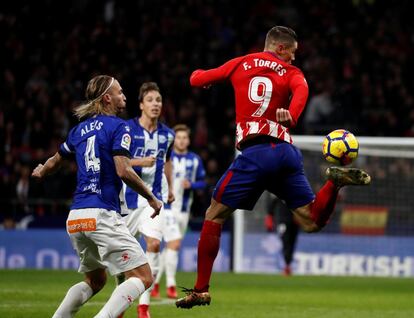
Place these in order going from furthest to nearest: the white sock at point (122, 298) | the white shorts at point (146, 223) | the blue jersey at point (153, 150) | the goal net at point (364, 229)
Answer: the goal net at point (364, 229), the blue jersey at point (153, 150), the white shorts at point (146, 223), the white sock at point (122, 298)

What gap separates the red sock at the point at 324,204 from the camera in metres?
9.05

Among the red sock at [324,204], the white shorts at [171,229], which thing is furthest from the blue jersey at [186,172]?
the red sock at [324,204]

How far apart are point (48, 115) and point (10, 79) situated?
1245mm

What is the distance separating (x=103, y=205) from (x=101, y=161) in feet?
1.18

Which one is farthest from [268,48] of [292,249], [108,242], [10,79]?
[10,79]

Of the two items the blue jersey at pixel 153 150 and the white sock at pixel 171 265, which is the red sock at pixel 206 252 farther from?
the white sock at pixel 171 265

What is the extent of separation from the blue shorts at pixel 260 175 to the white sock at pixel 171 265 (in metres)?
5.63

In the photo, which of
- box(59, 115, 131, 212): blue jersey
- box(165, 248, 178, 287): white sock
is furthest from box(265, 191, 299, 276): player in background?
box(59, 115, 131, 212): blue jersey

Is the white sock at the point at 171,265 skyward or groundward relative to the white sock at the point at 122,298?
groundward

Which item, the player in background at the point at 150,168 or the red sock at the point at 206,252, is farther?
the player in background at the point at 150,168

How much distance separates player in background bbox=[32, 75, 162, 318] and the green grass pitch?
8.20ft

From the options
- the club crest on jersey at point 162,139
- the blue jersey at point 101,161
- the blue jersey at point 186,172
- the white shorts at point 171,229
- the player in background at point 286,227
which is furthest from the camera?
the player in background at point 286,227

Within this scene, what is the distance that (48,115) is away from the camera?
22.6 metres

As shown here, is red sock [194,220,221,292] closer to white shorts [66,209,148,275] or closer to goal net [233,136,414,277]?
white shorts [66,209,148,275]
